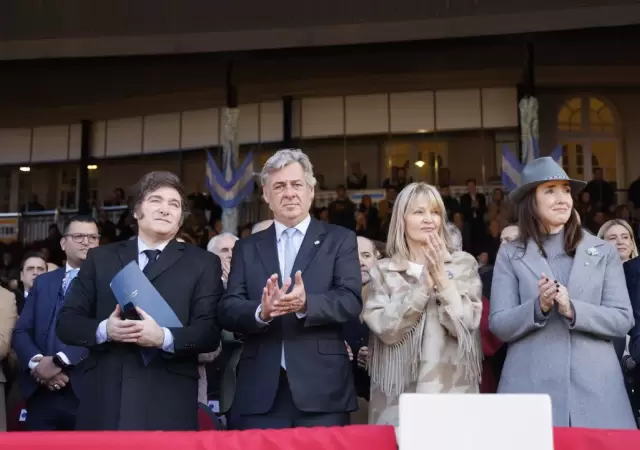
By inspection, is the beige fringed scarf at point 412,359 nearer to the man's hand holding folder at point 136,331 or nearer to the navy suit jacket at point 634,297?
the navy suit jacket at point 634,297

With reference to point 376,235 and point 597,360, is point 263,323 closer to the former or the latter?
point 597,360

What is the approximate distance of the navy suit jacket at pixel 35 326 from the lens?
14.0 feet

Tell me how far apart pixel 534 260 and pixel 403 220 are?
57 cm

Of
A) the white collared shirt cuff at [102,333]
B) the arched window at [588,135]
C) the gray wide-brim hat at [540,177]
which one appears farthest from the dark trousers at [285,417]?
the arched window at [588,135]

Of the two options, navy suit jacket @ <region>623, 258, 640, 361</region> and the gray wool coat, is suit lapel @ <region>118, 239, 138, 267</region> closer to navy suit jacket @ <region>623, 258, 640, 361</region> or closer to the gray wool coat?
the gray wool coat

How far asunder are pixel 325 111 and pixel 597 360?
14.3 meters

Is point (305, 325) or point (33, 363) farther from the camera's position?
point (33, 363)

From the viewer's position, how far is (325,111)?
17188 mm

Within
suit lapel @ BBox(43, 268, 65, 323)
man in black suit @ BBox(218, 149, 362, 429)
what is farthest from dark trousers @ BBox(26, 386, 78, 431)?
man in black suit @ BBox(218, 149, 362, 429)

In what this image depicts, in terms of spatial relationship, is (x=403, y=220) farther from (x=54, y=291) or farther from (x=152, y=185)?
(x=54, y=291)

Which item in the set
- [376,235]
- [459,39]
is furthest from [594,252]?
[459,39]

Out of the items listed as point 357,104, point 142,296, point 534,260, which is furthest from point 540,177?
point 357,104

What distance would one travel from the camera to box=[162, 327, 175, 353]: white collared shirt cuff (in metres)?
3.19

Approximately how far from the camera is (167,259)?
134 inches
